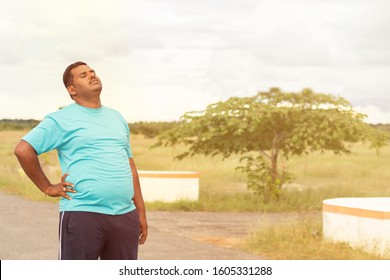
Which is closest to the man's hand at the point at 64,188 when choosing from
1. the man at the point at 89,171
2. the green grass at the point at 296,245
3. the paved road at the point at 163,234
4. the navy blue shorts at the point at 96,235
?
the man at the point at 89,171

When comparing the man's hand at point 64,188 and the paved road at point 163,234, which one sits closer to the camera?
the man's hand at point 64,188

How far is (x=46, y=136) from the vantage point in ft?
15.4

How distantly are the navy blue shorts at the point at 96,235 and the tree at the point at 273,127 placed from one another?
12.2m

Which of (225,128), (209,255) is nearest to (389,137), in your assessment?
(225,128)

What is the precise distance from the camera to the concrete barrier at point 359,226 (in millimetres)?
9953

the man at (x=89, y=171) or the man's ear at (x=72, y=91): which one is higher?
the man's ear at (x=72, y=91)

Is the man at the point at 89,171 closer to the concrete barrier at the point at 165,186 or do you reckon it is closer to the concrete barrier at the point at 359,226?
the concrete barrier at the point at 359,226

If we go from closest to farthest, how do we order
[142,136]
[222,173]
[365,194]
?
[365,194], [222,173], [142,136]

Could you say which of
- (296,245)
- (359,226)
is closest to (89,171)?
(296,245)

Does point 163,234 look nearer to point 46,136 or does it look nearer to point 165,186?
point 165,186

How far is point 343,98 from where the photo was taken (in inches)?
714

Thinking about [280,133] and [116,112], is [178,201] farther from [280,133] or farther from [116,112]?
[116,112]

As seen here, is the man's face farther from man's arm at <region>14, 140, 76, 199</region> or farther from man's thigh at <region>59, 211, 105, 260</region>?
man's thigh at <region>59, 211, 105, 260</region>

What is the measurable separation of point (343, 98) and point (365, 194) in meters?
3.19
